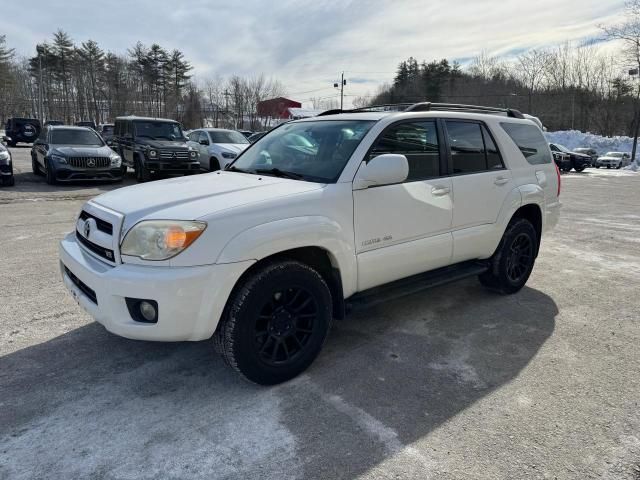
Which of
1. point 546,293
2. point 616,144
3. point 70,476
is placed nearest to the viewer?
point 70,476

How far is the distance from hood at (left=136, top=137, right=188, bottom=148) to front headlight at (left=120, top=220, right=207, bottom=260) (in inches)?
436

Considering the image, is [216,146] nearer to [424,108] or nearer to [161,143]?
[161,143]

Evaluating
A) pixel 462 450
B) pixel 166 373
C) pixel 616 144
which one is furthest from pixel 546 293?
pixel 616 144

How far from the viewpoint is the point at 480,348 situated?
3.52 meters

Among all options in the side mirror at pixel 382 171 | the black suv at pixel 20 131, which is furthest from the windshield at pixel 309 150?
the black suv at pixel 20 131

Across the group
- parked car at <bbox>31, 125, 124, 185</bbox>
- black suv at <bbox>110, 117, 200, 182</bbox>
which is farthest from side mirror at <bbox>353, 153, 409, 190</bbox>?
parked car at <bbox>31, 125, 124, 185</bbox>

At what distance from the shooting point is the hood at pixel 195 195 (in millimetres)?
2670

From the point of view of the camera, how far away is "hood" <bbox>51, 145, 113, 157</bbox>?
1194 cm

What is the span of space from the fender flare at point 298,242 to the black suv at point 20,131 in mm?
Result: 33401

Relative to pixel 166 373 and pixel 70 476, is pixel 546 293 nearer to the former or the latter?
pixel 166 373

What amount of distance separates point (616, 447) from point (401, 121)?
253cm

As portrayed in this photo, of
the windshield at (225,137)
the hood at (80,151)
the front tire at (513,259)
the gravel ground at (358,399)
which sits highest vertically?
the windshield at (225,137)

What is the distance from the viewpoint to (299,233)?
9.27 ft

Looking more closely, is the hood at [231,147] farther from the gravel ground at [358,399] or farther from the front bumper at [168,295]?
the front bumper at [168,295]
